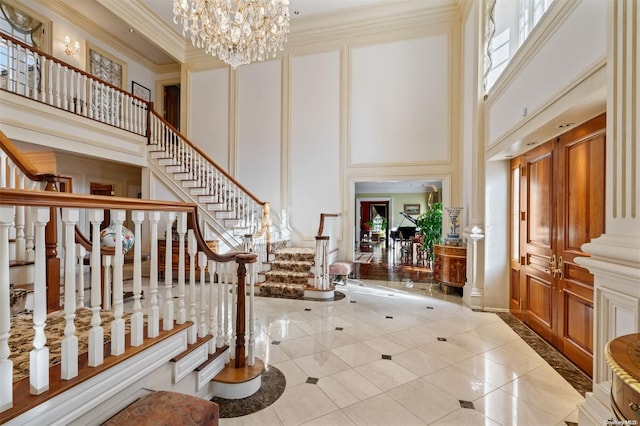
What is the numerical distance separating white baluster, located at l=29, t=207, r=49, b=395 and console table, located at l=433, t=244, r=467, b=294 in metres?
5.16

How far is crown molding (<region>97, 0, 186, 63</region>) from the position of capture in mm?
6277

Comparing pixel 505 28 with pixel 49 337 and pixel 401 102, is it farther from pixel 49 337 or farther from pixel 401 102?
pixel 49 337

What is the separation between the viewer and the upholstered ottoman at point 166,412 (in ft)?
4.43

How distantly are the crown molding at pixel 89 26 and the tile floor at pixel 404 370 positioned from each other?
7957 mm

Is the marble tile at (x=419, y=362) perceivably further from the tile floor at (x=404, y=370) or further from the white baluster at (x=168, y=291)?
the white baluster at (x=168, y=291)

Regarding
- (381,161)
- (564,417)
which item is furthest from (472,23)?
(564,417)

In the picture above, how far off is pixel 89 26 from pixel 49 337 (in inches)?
333

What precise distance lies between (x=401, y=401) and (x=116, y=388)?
1907 millimetres

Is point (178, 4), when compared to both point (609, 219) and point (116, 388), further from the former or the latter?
point (609, 219)

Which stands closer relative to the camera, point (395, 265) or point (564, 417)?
point (564, 417)

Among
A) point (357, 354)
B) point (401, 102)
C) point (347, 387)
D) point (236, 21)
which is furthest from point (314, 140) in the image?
point (347, 387)

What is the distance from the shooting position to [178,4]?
13.1 ft

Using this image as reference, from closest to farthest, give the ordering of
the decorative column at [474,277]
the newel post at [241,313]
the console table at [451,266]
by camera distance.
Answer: the newel post at [241,313], the decorative column at [474,277], the console table at [451,266]

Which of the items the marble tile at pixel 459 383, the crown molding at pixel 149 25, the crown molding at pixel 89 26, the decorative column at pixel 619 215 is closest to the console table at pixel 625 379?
the decorative column at pixel 619 215
